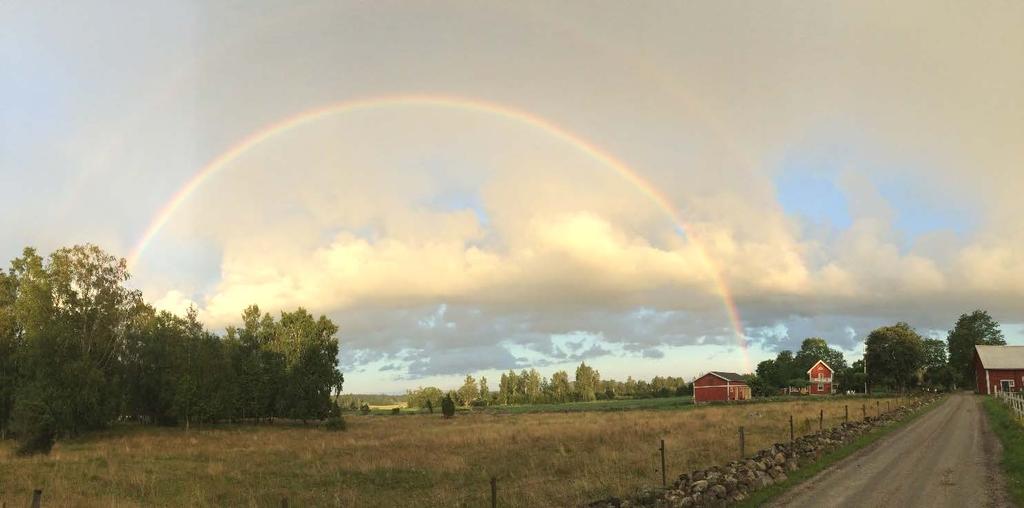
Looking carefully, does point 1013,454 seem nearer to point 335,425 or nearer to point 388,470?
point 388,470

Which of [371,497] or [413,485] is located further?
[413,485]

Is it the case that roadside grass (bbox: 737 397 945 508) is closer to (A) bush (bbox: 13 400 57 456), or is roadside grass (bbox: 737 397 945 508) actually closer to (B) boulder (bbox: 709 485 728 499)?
(B) boulder (bbox: 709 485 728 499)

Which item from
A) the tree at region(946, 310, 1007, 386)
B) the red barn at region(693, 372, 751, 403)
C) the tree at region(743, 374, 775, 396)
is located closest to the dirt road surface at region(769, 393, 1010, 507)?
the red barn at region(693, 372, 751, 403)

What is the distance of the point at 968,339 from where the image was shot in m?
156

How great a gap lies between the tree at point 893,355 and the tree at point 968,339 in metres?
52.8

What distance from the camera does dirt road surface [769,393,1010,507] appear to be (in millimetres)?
14633

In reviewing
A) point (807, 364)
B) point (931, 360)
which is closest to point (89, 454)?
point (931, 360)

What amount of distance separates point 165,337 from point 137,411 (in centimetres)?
1053

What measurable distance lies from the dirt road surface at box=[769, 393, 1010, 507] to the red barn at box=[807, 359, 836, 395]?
115062 mm

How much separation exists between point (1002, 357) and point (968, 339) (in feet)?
231

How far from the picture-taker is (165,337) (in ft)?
219

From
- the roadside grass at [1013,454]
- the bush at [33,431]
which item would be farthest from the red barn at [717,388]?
the bush at [33,431]

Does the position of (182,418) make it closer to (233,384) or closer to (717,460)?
(233,384)

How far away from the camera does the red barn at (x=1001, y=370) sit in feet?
303
